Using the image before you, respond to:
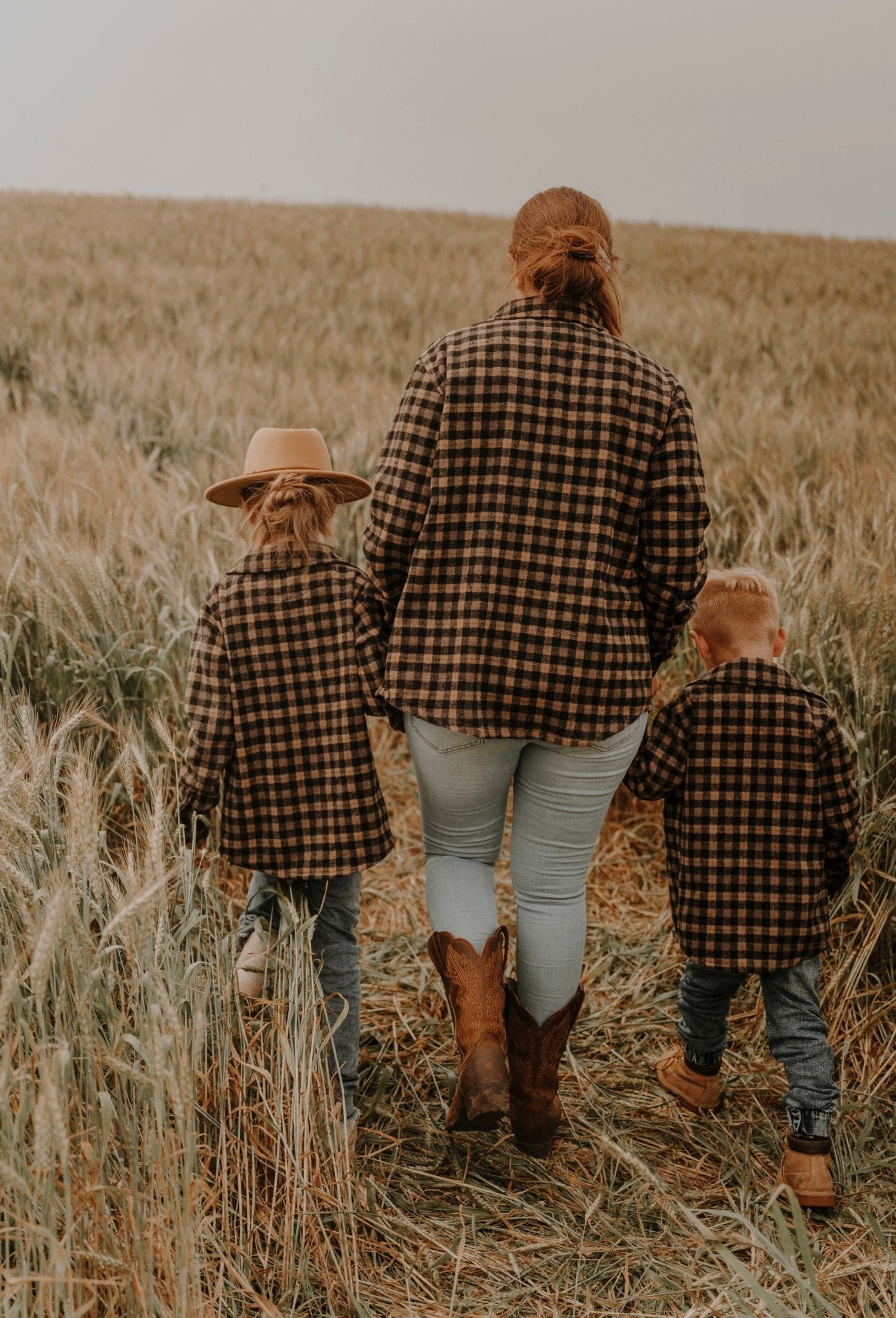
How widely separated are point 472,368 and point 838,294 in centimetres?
860

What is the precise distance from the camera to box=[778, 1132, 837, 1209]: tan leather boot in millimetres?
1582

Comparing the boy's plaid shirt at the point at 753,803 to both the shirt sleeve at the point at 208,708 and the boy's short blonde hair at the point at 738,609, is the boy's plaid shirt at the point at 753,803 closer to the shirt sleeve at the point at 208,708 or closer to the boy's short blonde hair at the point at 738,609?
the boy's short blonde hair at the point at 738,609

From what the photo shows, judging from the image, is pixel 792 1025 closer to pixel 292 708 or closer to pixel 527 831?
pixel 527 831

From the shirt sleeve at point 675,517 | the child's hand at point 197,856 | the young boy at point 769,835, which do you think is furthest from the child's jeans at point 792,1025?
the child's hand at point 197,856

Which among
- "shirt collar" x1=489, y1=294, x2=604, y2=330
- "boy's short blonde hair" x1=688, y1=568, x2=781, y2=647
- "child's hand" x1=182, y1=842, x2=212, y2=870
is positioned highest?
"shirt collar" x1=489, y1=294, x2=604, y2=330

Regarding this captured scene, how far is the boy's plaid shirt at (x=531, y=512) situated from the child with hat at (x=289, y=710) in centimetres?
16

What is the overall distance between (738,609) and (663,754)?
0.28 metres

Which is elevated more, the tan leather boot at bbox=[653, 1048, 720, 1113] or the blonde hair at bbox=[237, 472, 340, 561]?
the blonde hair at bbox=[237, 472, 340, 561]

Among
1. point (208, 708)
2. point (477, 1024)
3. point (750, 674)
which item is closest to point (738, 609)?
point (750, 674)

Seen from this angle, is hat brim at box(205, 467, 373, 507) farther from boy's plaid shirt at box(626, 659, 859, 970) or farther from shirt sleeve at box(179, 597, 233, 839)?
boy's plaid shirt at box(626, 659, 859, 970)

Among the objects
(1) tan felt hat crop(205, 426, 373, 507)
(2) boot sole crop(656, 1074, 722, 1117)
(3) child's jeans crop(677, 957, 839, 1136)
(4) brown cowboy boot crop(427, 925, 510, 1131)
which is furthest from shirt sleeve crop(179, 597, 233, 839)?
(2) boot sole crop(656, 1074, 722, 1117)

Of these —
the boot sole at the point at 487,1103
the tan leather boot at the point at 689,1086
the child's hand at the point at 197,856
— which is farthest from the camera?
the tan leather boot at the point at 689,1086

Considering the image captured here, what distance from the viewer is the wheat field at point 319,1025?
1.09m

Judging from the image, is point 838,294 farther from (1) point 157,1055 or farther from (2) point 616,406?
(1) point 157,1055
